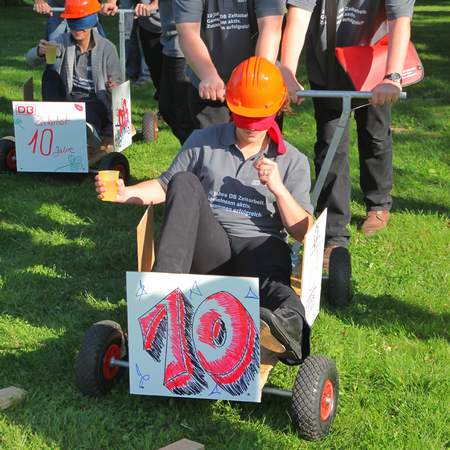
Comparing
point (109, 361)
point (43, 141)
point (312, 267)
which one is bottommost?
point (43, 141)

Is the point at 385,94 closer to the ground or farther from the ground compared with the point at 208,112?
farther from the ground

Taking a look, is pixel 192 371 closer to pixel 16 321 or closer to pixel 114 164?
pixel 16 321

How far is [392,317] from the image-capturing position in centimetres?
414

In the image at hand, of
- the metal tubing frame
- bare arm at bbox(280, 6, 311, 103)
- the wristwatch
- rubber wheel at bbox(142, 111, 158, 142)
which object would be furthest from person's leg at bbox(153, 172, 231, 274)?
rubber wheel at bbox(142, 111, 158, 142)

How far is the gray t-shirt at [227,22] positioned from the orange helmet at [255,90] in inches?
→ 29.3

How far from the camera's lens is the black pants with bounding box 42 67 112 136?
6.69m

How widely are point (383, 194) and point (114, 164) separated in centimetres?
190

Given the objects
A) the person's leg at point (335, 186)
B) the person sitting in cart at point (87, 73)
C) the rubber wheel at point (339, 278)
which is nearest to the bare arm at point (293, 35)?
the person's leg at point (335, 186)

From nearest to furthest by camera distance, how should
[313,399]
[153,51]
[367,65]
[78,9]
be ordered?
[313,399] → [367,65] → [78,9] → [153,51]

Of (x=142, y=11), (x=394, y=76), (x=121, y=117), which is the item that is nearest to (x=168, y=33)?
(x=121, y=117)

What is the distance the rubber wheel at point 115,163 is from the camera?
6.07 m

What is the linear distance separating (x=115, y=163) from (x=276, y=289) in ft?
9.96

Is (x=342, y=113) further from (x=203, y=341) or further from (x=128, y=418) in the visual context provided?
(x=128, y=418)

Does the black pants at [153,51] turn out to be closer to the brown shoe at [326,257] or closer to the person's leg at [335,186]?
the person's leg at [335,186]
